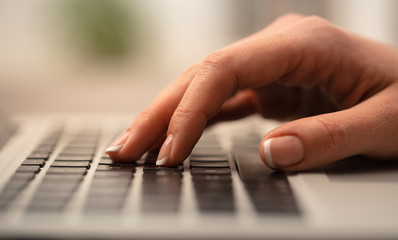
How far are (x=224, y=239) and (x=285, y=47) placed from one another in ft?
1.14

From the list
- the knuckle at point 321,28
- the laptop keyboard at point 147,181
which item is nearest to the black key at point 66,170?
the laptop keyboard at point 147,181

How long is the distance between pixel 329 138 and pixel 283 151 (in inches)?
2.5

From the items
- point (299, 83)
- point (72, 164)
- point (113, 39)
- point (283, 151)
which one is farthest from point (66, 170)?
point (113, 39)

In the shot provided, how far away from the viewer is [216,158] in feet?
1.99

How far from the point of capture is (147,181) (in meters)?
0.48

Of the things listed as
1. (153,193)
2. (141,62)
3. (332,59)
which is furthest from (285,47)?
(141,62)

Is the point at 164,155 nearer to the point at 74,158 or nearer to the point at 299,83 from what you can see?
the point at 74,158

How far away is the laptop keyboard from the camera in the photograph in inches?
15.5

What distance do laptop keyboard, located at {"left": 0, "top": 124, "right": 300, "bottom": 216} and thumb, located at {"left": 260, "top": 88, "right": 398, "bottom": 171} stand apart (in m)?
0.03

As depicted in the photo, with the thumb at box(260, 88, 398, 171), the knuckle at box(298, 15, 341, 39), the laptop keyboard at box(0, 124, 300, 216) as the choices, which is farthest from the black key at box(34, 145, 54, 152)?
the knuckle at box(298, 15, 341, 39)

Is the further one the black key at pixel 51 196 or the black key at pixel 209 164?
the black key at pixel 209 164

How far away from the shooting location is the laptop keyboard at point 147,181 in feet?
1.29

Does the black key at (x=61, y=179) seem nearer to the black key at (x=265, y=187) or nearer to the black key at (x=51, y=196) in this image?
the black key at (x=51, y=196)

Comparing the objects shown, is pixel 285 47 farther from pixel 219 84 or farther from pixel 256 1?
pixel 256 1
